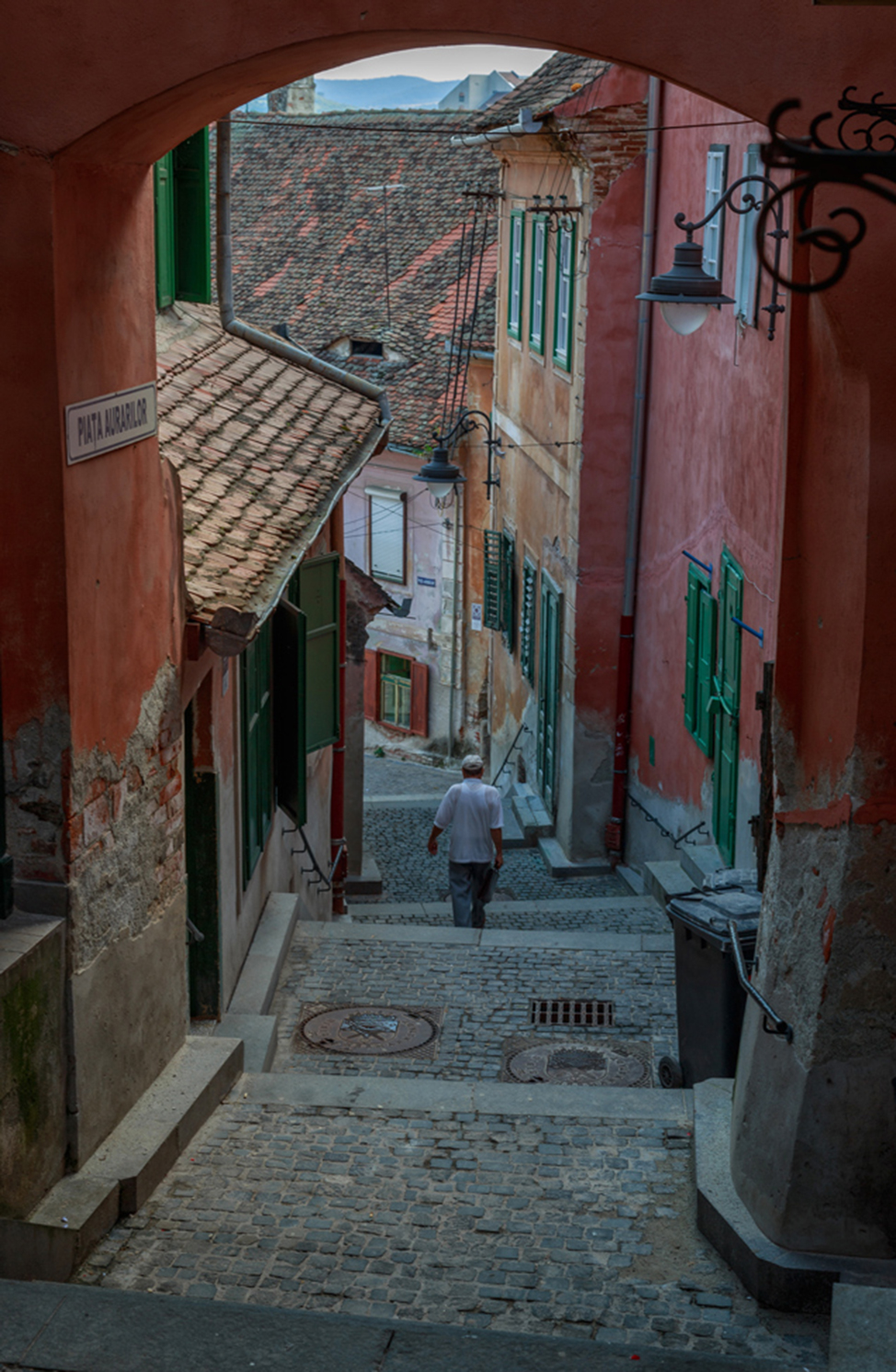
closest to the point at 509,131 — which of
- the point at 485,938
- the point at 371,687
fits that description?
the point at 485,938

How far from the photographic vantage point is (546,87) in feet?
52.6

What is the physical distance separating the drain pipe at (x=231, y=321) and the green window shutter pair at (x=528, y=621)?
6.44 meters

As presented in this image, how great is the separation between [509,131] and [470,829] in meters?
7.76

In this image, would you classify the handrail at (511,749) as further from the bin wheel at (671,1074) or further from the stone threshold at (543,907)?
the bin wheel at (671,1074)

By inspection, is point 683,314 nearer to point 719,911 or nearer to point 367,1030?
point 719,911

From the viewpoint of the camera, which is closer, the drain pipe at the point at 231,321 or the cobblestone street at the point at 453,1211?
the cobblestone street at the point at 453,1211

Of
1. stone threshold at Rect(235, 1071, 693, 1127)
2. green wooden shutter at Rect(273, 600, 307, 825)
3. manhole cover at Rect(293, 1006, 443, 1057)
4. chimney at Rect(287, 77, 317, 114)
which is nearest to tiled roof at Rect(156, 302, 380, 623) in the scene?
green wooden shutter at Rect(273, 600, 307, 825)

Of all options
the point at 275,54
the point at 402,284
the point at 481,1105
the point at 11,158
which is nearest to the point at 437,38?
the point at 275,54

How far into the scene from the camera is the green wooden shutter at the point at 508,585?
2038 centimetres

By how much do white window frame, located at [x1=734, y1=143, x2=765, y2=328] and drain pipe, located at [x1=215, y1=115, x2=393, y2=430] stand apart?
8.84 ft

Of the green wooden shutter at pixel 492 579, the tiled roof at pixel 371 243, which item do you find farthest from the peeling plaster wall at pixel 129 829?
the tiled roof at pixel 371 243

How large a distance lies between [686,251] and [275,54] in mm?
4998

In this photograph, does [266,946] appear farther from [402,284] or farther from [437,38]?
[402,284]

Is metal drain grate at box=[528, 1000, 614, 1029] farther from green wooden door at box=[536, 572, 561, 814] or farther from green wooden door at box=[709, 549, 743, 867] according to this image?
green wooden door at box=[536, 572, 561, 814]
